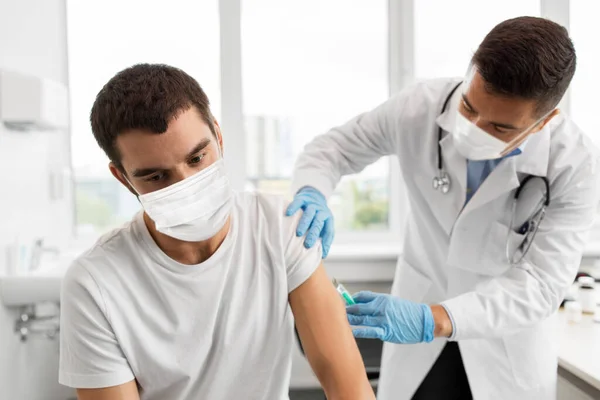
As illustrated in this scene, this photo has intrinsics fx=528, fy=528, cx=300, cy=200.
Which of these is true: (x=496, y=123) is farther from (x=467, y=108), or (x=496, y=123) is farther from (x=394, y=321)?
(x=394, y=321)

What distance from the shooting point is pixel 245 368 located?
1073mm

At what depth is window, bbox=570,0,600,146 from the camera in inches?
117

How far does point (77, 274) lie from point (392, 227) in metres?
2.28

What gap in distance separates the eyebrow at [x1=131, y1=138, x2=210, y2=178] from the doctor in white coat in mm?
306

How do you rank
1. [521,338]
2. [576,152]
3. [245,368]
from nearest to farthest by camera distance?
[245,368] < [576,152] < [521,338]

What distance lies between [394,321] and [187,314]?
513mm

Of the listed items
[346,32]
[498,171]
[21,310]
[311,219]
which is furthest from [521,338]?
[346,32]

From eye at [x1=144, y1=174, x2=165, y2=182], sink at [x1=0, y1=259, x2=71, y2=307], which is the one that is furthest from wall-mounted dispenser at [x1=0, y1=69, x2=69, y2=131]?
eye at [x1=144, y1=174, x2=165, y2=182]

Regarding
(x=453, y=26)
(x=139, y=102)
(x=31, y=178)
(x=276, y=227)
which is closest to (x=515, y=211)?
(x=276, y=227)

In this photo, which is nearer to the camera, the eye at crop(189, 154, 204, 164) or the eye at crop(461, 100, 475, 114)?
the eye at crop(189, 154, 204, 164)

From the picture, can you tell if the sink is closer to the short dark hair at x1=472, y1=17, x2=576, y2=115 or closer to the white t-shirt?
the white t-shirt

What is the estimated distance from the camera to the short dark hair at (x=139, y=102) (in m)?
0.93

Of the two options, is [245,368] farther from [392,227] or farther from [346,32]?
[346,32]

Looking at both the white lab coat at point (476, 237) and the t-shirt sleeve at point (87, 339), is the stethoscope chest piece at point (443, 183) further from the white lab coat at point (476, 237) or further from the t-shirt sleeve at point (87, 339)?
Answer: the t-shirt sleeve at point (87, 339)
